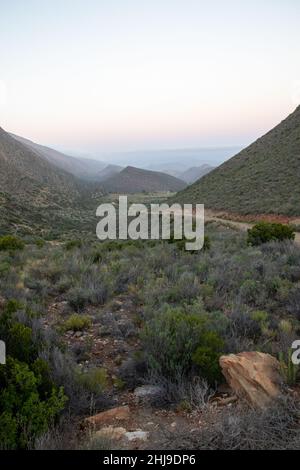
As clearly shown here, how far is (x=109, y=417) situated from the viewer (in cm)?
377

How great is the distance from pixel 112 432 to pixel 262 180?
107 ft

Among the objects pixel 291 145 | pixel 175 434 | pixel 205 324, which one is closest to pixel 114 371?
pixel 205 324

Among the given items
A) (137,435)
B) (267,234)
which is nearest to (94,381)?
(137,435)

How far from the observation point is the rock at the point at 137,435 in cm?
332

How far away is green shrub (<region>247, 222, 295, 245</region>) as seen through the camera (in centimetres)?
1400

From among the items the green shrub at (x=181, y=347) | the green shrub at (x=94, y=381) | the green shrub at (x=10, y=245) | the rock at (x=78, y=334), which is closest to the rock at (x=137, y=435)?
the green shrub at (x=94, y=381)

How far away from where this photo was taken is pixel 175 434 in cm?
317

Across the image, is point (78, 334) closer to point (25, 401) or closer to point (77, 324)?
point (77, 324)

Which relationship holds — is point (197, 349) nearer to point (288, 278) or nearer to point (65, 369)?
point (65, 369)

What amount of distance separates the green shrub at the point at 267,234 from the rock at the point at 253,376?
10051mm

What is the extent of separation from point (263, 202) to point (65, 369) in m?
25.9

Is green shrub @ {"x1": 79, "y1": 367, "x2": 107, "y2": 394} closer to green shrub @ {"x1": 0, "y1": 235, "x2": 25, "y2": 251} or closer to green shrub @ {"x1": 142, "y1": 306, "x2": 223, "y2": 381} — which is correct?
green shrub @ {"x1": 142, "y1": 306, "x2": 223, "y2": 381}
